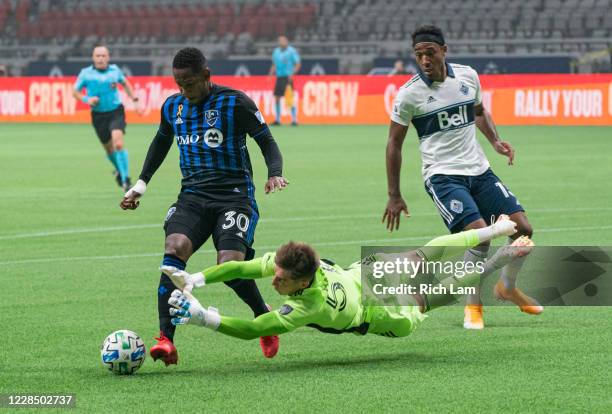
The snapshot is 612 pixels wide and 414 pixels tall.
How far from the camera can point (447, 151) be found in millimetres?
9406

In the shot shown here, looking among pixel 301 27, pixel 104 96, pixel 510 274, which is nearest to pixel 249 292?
pixel 510 274

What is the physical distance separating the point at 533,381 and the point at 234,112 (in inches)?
106

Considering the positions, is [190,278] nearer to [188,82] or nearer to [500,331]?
[188,82]

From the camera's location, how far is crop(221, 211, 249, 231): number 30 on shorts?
842 cm

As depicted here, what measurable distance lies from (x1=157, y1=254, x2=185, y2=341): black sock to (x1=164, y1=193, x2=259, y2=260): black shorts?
19 cm

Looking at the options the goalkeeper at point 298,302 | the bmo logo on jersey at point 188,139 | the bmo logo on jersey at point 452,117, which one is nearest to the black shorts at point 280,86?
the bmo logo on jersey at point 452,117

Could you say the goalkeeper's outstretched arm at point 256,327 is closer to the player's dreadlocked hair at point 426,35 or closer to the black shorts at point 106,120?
the player's dreadlocked hair at point 426,35

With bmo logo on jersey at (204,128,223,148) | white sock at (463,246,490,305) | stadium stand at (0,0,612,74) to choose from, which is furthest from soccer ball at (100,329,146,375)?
stadium stand at (0,0,612,74)

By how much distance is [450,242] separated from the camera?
342 inches

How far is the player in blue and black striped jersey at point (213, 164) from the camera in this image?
8.41m

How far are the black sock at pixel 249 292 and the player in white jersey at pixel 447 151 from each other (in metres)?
1.16

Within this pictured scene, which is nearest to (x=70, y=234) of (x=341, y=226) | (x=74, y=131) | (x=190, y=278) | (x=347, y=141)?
(x=341, y=226)

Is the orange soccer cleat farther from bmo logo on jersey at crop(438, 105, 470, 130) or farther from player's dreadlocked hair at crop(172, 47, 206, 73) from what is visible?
player's dreadlocked hair at crop(172, 47, 206, 73)

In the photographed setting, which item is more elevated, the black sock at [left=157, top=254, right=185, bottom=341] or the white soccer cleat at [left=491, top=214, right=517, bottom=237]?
the white soccer cleat at [left=491, top=214, right=517, bottom=237]
